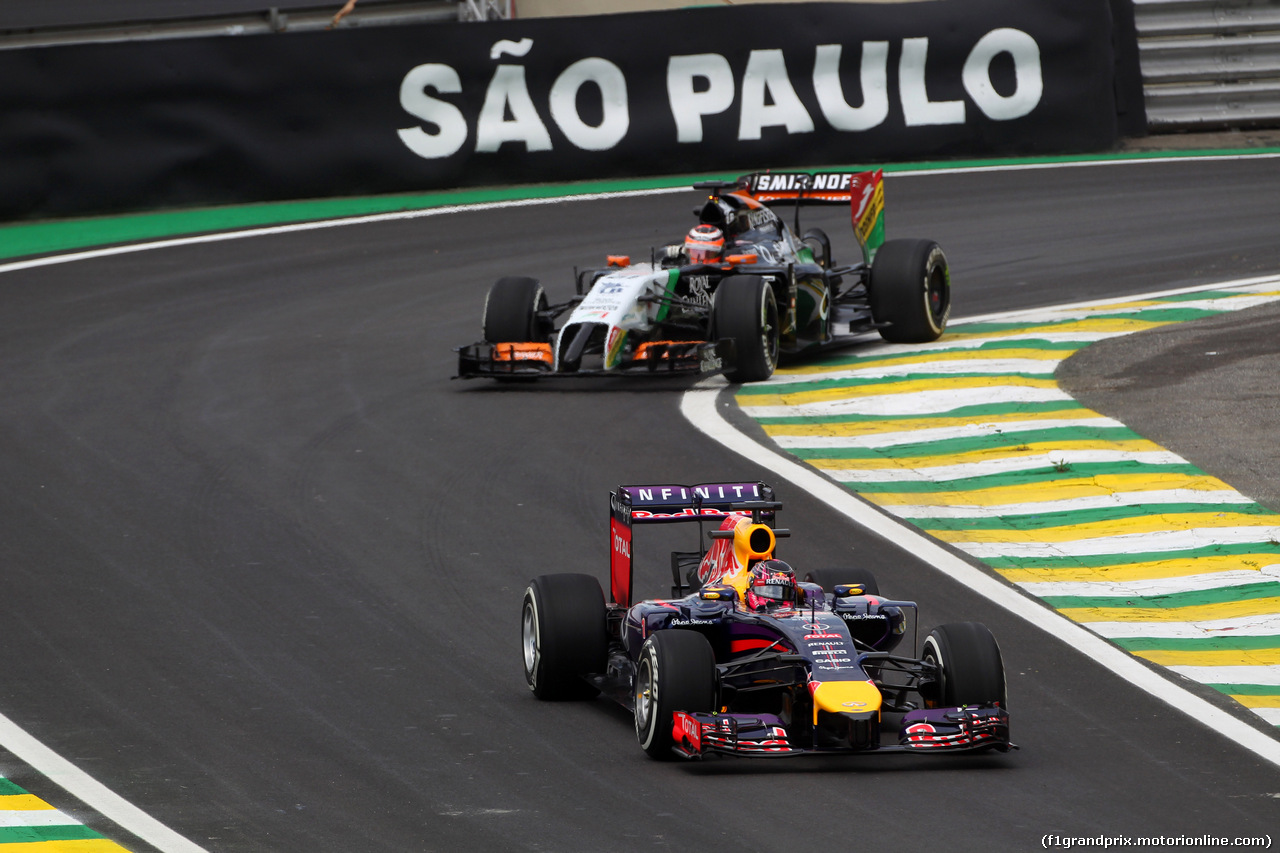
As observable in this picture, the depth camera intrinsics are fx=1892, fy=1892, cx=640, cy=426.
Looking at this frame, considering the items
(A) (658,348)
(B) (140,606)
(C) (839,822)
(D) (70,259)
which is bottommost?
(C) (839,822)

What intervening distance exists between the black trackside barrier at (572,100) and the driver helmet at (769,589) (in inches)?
710

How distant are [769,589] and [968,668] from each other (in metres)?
1.01

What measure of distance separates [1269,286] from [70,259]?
46.9 ft

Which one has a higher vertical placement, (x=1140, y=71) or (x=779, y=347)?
(x=1140, y=71)

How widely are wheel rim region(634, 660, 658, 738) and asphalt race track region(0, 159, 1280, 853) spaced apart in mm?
155

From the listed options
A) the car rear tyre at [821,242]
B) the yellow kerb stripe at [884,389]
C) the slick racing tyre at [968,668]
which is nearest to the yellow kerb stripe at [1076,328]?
the car rear tyre at [821,242]

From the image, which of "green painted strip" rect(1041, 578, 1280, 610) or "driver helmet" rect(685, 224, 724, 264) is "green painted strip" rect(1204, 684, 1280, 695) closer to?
"green painted strip" rect(1041, 578, 1280, 610)

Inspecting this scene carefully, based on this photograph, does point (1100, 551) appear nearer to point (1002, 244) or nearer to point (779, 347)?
point (779, 347)

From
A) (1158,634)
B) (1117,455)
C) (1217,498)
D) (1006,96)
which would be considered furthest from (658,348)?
(1006,96)

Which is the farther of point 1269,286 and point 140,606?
point 1269,286

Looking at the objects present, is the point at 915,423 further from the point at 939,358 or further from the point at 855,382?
the point at 939,358

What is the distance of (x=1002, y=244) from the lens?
911 inches

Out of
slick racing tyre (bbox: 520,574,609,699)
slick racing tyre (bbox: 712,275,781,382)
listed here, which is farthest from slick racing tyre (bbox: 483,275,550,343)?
slick racing tyre (bbox: 520,574,609,699)

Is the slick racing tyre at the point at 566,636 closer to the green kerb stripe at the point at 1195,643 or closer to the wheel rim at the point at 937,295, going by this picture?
the green kerb stripe at the point at 1195,643
